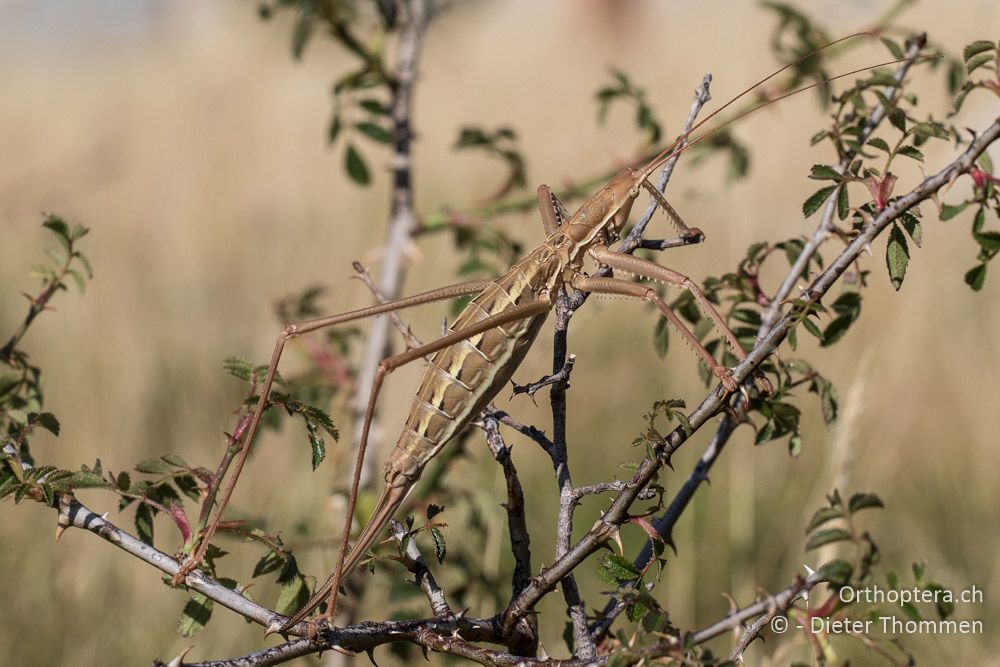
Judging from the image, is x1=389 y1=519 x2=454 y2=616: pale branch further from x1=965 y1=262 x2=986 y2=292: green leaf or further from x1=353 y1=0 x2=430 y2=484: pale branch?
x1=353 y1=0 x2=430 y2=484: pale branch

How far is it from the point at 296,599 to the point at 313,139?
37.4 feet

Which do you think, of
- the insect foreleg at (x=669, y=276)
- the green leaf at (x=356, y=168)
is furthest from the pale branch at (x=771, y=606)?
the green leaf at (x=356, y=168)

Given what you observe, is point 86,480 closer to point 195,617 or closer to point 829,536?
point 195,617

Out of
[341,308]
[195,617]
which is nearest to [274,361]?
[195,617]

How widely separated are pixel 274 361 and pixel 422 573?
577 mm

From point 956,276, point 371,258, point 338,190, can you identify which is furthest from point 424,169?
point 371,258

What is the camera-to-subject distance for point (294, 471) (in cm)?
518

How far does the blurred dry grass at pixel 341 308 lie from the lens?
4348mm

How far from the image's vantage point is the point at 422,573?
64.6 inches

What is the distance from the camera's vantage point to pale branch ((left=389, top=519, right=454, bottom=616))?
62.0 inches

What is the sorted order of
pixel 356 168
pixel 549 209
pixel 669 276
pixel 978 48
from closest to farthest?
pixel 978 48 → pixel 669 276 → pixel 549 209 → pixel 356 168

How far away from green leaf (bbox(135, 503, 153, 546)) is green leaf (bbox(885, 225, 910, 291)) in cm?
147

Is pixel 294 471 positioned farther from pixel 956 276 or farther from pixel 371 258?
pixel 956 276

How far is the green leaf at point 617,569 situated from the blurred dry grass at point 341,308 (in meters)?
1.66
